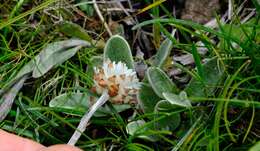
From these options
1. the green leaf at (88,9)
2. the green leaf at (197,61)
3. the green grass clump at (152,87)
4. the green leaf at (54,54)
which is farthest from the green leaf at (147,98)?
the green leaf at (88,9)

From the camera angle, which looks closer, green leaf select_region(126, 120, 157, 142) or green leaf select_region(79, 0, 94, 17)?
green leaf select_region(126, 120, 157, 142)

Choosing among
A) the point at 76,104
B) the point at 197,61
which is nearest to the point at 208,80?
the point at 197,61

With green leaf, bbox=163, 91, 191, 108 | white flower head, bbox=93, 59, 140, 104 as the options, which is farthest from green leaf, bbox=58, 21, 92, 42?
green leaf, bbox=163, 91, 191, 108

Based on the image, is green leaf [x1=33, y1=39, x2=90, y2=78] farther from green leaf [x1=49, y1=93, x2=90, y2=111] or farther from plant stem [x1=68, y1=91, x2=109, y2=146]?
plant stem [x1=68, y1=91, x2=109, y2=146]

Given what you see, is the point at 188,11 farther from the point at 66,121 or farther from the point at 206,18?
the point at 66,121

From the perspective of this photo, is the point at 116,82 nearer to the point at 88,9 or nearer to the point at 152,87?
the point at 152,87

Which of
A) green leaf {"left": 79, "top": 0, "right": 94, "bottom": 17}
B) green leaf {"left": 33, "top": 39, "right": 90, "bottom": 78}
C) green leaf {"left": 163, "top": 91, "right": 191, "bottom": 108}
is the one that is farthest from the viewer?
green leaf {"left": 79, "top": 0, "right": 94, "bottom": 17}

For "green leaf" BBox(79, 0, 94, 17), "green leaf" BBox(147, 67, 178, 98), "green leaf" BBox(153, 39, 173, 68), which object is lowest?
"green leaf" BBox(147, 67, 178, 98)
